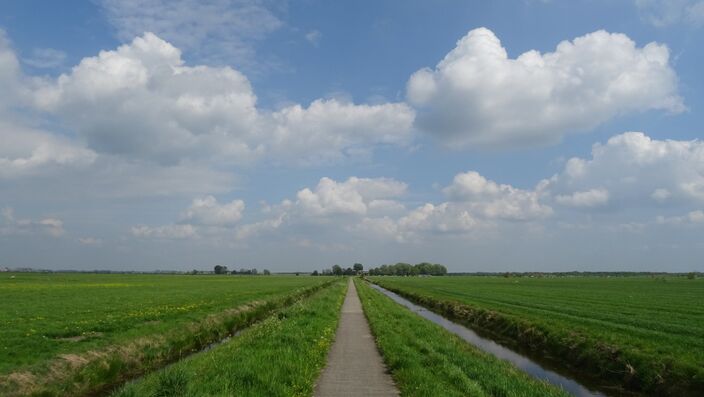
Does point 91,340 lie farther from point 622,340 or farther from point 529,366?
point 622,340

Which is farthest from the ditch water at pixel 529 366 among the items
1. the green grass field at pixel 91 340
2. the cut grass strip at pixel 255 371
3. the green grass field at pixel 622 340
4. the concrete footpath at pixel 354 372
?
the green grass field at pixel 91 340

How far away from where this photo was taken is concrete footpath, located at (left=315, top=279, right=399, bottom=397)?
38.3 ft

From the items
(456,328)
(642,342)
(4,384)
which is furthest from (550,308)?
(4,384)

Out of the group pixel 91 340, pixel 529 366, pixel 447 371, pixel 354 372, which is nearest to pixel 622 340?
pixel 529 366

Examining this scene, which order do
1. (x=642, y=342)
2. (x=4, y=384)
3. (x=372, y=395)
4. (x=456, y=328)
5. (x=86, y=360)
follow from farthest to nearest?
1. (x=456, y=328)
2. (x=642, y=342)
3. (x=86, y=360)
4. (x=4, y=384)
5. (x=372, y=395)

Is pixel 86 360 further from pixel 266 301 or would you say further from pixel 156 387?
pixel 266 301

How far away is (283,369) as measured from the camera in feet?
42.7

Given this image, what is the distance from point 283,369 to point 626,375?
1240 centimetres

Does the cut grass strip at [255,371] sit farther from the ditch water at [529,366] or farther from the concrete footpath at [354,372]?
the ditch water at [529,366]

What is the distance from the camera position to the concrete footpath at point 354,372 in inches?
460

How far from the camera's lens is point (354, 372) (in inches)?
543

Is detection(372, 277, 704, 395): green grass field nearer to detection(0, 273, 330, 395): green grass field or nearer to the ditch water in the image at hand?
the ditch water

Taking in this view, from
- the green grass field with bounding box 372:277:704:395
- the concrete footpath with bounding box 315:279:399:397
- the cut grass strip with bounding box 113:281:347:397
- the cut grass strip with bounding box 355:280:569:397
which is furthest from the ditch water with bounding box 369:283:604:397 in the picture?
the cut grass strip with bounding box 113:281:347:397

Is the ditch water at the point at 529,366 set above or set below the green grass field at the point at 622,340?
below
